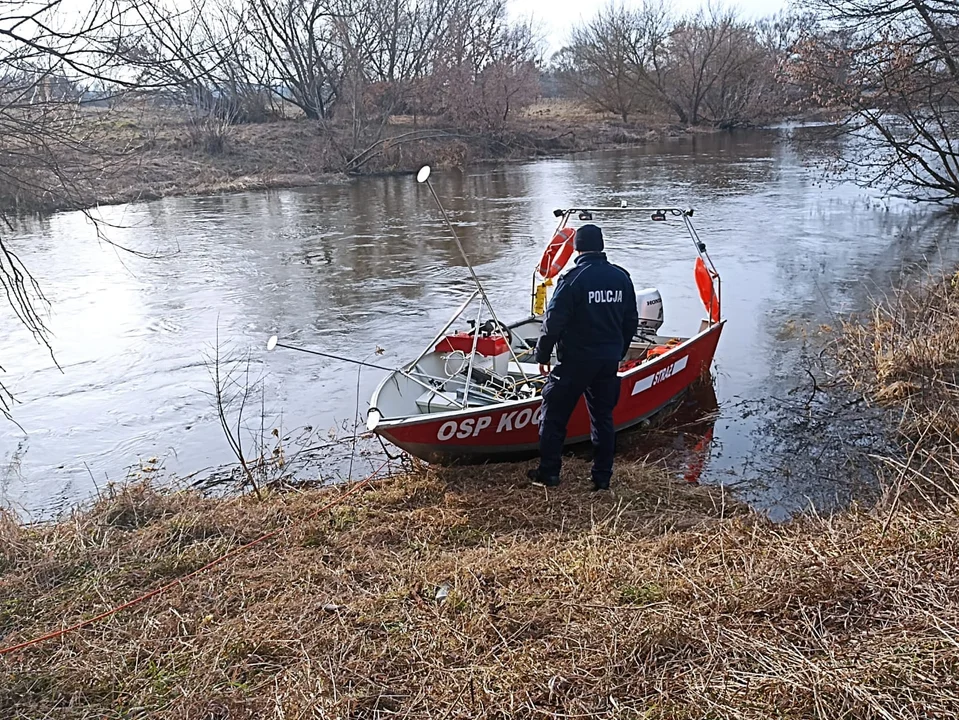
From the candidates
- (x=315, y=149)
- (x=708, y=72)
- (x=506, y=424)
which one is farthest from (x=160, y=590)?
(x=708, y=72)

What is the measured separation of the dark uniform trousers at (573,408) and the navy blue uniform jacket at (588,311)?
5.4 inches

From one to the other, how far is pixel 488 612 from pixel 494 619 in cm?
7

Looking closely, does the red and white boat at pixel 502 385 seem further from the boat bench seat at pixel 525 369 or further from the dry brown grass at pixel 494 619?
the dry brown grass at pixel 494 619

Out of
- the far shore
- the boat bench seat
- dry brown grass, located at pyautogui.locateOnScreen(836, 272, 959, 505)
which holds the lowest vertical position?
dry brown grass, located at pyautogui.locateOnScreen(836, 272, 959, 505)

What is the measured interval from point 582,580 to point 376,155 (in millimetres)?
26659

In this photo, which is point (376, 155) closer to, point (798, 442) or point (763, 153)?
point (763, 153)

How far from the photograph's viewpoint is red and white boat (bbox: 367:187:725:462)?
5.79 m

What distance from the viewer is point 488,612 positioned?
3.61 metres

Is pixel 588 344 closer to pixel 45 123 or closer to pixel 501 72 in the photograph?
pixel 45 123

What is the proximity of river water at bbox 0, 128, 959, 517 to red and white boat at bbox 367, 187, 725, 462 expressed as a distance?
1.76ft

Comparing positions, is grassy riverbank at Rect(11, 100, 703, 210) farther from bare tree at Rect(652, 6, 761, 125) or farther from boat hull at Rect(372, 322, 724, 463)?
boat hull at Rect(372, 322, 724, 463)

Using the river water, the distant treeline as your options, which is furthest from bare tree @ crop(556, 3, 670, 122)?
the river water

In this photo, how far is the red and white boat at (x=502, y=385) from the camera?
→ 228 inches

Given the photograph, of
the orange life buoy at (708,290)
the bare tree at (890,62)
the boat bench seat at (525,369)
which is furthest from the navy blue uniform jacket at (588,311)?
the bare tree at (890,62)
